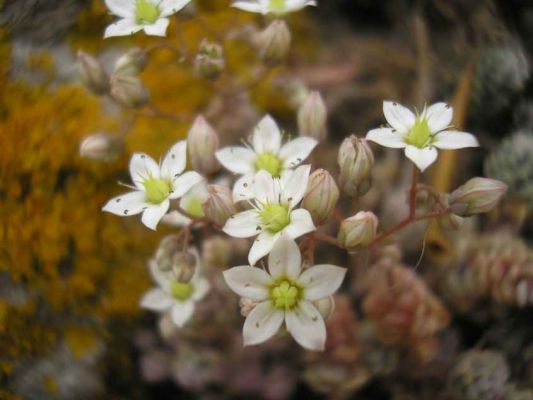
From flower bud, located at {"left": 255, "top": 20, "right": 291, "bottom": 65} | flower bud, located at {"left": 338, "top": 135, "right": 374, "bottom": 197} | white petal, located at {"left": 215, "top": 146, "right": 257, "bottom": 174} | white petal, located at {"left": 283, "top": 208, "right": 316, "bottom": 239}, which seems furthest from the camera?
flower bud, located at {"left": 255, "top": 20, "right": 291, "bottom": 65}

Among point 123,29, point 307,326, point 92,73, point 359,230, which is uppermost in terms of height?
point 123,29

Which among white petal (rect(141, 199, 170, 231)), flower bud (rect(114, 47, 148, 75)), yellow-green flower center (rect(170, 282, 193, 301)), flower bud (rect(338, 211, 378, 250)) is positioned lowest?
yellow-green flower center (rect(170, 282, 193, 301))

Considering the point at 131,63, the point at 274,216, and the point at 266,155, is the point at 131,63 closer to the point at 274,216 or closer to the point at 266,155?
the point at 266,155

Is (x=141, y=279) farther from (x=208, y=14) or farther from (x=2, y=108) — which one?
(x=208, y=14)

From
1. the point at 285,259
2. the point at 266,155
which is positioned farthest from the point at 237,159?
the point at 285,259

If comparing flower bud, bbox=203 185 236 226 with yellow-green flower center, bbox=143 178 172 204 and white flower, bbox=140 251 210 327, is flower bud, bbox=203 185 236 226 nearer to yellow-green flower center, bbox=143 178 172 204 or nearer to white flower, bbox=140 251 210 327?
yellow-green flower center, bbox=143 178 172 204

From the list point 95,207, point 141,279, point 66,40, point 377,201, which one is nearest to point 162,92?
point 66,40

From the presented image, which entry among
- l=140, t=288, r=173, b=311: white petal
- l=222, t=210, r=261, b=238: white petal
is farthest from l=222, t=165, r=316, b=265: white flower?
l=140, t=288, r=173, b=311: white petal
